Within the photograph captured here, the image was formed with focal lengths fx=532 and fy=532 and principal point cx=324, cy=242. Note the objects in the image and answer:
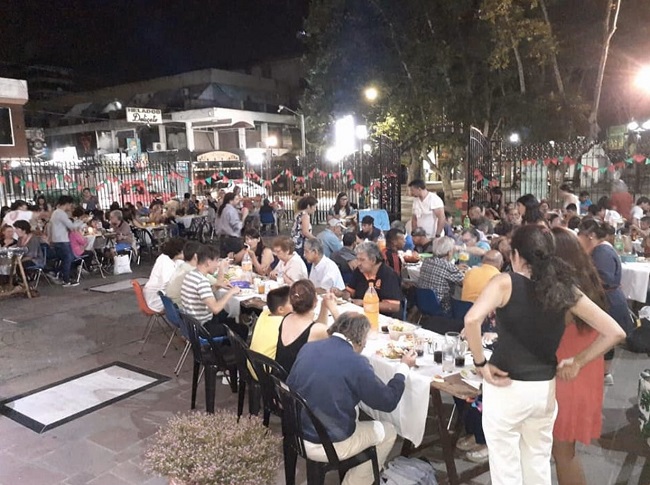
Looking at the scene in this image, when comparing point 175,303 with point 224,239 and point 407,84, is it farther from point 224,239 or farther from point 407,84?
point 407,84

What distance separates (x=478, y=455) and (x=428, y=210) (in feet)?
15.8

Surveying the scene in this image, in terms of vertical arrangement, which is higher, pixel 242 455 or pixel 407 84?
pixel 407 84

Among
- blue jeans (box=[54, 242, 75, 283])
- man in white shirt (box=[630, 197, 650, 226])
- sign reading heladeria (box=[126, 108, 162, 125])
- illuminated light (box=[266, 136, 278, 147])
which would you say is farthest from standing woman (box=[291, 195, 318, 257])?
illuminated light (box=[266, 136, 278, 147])

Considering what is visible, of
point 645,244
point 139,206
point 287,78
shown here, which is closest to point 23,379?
point 645,244

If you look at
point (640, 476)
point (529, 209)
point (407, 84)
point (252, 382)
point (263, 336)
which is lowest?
point (640, 476)

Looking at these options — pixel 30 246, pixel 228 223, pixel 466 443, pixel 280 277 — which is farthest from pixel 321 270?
pixel 30 246

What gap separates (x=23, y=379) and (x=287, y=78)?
1575 inches

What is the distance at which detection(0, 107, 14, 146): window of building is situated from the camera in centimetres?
1891

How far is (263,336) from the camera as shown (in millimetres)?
3750

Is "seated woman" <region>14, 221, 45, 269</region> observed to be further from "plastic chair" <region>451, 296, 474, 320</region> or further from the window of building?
the window of building

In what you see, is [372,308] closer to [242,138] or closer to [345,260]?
[345,260]

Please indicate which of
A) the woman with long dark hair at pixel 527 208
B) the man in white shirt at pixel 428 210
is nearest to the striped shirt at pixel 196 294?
the man in white shirt at pixel 428 210

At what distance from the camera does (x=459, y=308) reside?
4941 millimetres

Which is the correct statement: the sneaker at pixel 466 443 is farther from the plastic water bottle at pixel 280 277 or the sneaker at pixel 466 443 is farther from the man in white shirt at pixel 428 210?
the man in white shirt at pixel 428 210
